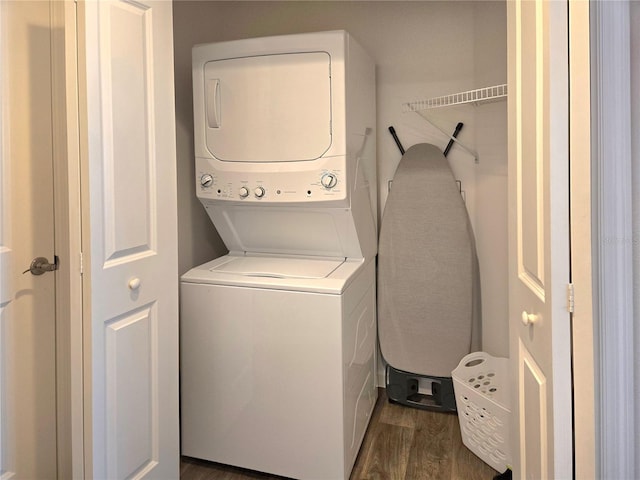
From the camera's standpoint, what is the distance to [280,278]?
2.02 meters

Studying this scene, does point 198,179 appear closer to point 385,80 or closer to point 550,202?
point 385,80

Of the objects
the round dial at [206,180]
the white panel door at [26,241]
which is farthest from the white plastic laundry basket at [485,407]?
the white panel door at [26,241]

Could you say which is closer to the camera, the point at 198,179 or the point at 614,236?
the point at 614,236

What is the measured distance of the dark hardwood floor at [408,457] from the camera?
2.07 metres

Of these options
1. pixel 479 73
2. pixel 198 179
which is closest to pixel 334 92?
pixel 198 179

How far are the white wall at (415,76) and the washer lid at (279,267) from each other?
266 millimetres

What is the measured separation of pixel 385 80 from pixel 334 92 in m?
0.80

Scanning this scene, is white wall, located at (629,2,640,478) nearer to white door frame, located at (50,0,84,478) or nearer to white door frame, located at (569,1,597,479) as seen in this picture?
white door frame, located at (569,1,597,479)

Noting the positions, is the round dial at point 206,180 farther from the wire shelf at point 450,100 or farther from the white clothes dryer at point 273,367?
the wire shelf at point 450,100

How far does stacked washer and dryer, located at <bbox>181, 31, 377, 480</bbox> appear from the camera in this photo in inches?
75.9

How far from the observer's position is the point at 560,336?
3.41ft

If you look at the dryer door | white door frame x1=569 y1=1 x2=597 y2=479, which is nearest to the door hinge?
white door frame x1=569 y1=1 x2=597 y2=479

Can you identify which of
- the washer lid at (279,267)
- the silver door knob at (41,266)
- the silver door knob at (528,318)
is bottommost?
the silver door knob at (528,318)

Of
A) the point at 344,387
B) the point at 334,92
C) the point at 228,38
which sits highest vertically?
the point at 228,38
